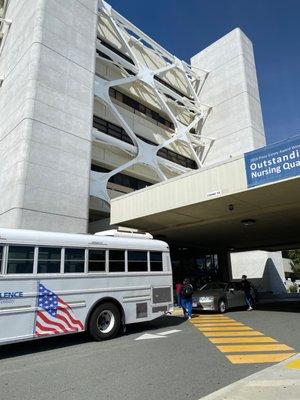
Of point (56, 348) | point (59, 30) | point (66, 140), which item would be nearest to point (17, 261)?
point (56, 348)

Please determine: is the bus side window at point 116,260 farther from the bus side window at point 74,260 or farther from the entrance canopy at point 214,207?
the entrance canopy at point 214,207

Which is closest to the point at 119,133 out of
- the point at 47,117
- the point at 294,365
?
the point at 47,117

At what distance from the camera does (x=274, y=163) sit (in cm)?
1409

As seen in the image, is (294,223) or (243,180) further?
(294,223)

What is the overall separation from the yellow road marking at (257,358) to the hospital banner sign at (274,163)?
7.15 meters

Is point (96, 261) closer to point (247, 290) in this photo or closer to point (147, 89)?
point (247, 290)

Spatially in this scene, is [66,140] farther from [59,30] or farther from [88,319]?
[88,319]

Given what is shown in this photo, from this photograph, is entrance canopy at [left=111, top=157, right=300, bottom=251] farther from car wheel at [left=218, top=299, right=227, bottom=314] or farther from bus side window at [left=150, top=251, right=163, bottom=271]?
car wheel at [left=218, top=299, right=227, bottom=314]

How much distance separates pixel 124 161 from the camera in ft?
105

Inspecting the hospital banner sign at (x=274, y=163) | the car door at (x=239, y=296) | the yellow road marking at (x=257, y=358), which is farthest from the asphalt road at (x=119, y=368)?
the car door at (x=239, y=296)

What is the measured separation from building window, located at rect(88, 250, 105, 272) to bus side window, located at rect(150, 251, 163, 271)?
2287 mm

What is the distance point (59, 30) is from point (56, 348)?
22.2 metres

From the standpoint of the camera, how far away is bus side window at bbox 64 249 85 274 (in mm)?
10263

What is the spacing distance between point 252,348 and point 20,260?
6.25 m
